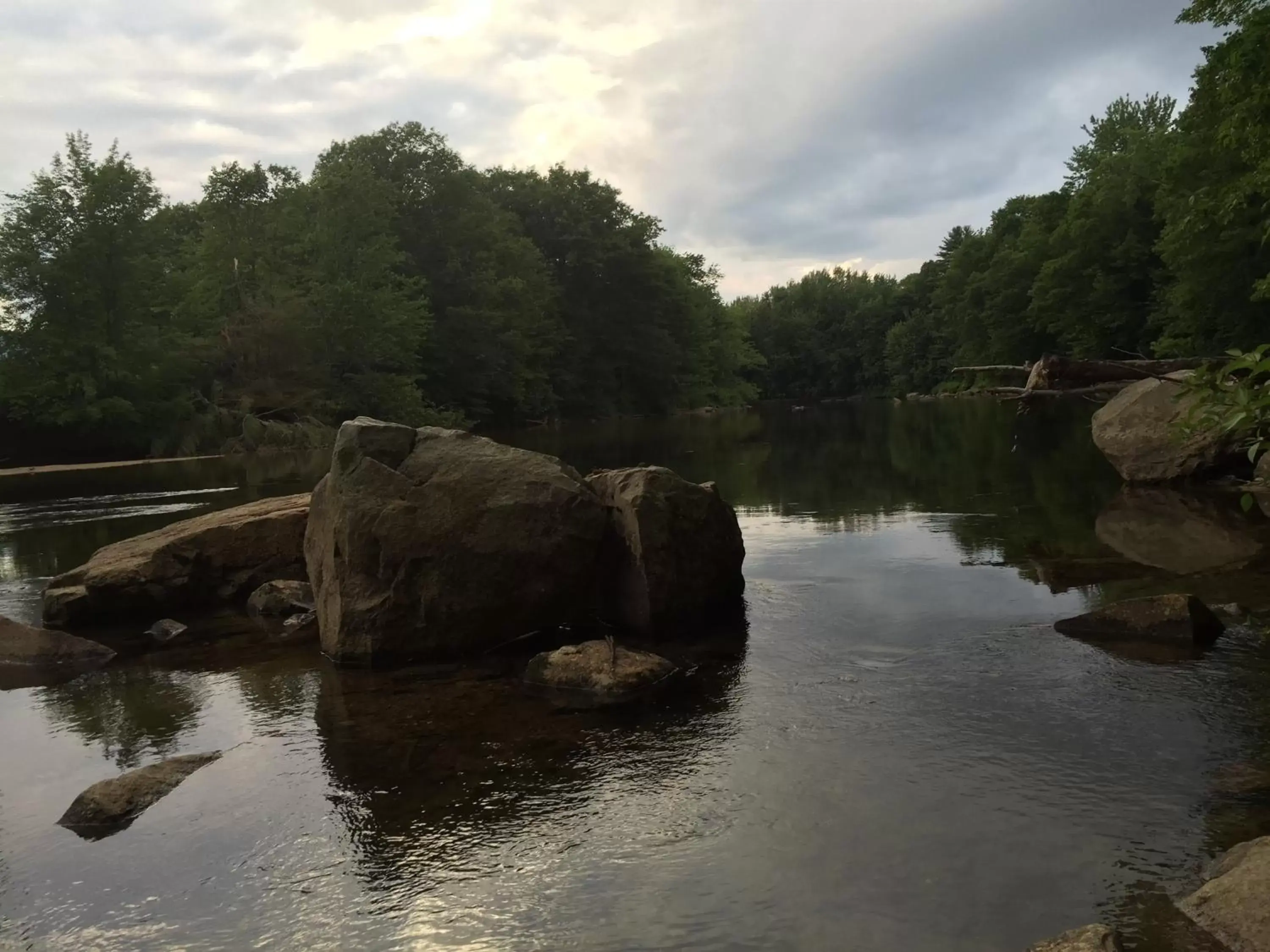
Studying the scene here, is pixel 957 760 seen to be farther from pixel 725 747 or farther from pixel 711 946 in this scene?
pixel 711 946

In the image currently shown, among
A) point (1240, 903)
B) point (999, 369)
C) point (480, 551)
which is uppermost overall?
point (999, 369)

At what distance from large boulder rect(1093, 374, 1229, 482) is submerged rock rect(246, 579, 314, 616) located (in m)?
14.4

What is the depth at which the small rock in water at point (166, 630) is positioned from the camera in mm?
11516

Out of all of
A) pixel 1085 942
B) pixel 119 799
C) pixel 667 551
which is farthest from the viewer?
pixel 667 551

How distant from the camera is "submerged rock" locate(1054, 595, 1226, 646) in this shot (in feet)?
28.1

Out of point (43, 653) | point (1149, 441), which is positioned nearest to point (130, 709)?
point (43, 653)

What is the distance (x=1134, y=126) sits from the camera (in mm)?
71438

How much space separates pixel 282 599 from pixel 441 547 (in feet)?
12.2

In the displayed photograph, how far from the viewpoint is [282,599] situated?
12516 millimetres

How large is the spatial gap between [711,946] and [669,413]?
79833 mm

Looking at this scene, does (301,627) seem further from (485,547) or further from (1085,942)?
(1085,942)

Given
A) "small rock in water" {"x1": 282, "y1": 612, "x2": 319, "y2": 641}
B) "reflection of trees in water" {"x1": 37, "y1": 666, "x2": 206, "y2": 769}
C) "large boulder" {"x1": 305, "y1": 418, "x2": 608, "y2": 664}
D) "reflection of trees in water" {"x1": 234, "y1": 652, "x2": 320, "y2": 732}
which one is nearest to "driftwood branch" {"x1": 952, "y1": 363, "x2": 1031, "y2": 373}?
"large boulder" {"x1": 305, "y1": 418, "x2": 608, "y2": 664}

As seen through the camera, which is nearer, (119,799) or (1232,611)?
(119,799)

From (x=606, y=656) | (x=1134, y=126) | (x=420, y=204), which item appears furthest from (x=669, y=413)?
(x=606, y=656)
